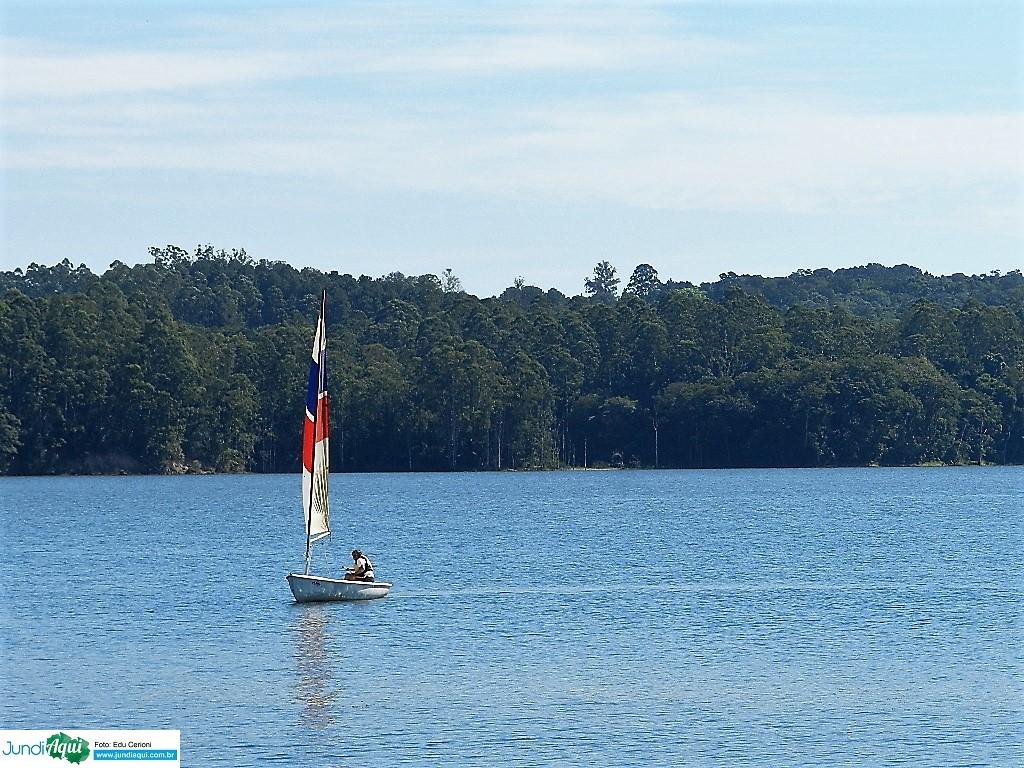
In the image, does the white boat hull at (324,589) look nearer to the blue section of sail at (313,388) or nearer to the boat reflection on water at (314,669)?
the boat reflection on water at (314,669)

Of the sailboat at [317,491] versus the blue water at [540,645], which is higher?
the sailboat at [317,491]

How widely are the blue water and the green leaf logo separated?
6395mm

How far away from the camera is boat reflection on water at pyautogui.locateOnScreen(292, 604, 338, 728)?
37.5 m

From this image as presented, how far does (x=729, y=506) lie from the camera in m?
126

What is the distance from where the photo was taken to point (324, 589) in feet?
182

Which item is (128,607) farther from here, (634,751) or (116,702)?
(634,751)

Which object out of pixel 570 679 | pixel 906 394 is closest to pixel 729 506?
pixel 906 394

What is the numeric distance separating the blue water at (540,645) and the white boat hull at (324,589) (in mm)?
482

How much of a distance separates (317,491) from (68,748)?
30.1 metres

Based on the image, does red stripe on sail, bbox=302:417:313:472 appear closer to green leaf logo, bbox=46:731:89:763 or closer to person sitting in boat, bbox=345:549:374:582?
person sitting in boat, bbox=345:549:374:582

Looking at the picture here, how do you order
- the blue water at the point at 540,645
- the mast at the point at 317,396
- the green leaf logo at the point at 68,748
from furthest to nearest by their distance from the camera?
the mast at the point at 317,396 < the blue water at the point at 540,645 < the green leaf logo at the point at 68,748

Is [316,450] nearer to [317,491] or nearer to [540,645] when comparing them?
[317,491]

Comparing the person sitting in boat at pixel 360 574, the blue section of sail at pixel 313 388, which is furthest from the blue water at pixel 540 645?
the blue section of sail at pixel 313 388

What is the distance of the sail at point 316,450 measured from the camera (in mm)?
52844
